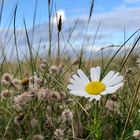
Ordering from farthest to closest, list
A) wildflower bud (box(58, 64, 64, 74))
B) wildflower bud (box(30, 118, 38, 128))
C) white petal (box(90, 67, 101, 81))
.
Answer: wildflower bud (box(58, 64, 64, 74)) < wildflower bud (box(30, 118, 38, 128)) < white petal (box(90, 67, 101, 81))

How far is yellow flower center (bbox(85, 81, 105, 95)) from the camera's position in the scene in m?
1.66

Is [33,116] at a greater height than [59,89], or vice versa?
[59,89]

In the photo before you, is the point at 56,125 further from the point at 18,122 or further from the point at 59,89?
the point at 59,89

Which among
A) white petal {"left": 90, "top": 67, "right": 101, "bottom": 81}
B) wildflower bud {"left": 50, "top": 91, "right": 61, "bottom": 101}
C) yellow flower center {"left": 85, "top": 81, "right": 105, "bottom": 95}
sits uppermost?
white petal {"left": 90, "top": 67, "right": 101, "bottom": 81}

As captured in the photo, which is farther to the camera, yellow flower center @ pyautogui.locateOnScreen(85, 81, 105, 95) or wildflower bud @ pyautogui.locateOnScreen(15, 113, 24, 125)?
wildflower bud @ pyautogui.locateOnScreen(15, 113, 24, 125)

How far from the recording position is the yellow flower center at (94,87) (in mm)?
1660

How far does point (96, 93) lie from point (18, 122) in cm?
41

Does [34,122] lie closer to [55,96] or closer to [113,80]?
[55,96]

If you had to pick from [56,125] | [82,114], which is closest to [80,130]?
[56,125]

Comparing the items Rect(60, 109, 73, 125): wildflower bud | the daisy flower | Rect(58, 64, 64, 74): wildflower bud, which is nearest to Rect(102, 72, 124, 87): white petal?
the daisy flower

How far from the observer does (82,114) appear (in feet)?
7.38

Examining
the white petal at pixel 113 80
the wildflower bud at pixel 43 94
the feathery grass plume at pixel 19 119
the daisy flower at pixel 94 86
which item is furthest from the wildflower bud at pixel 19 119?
the white petal at pixel 113 80

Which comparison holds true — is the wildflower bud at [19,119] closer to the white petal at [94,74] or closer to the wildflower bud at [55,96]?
the wildflower bud at [55,96]

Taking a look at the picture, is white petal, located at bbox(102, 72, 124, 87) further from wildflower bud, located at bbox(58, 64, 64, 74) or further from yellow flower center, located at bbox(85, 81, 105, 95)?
wildflower bud, located at bbox(58, 64, 64, 74)
